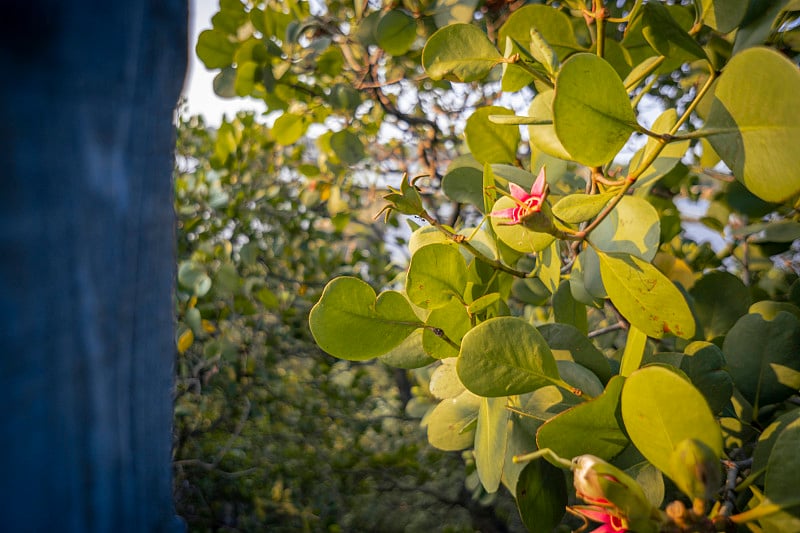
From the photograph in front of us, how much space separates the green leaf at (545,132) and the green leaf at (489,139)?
9 cm

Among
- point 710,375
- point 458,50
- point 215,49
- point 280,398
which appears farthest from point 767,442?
point 280,398

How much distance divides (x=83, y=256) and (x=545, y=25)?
0.49 m

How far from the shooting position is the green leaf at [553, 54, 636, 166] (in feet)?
1.08

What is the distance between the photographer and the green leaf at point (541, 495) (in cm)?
46

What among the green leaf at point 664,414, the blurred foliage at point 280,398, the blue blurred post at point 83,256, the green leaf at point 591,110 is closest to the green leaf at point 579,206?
the green leaf at point 591,110

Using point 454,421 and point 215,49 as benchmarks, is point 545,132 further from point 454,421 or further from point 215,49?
point 215,49

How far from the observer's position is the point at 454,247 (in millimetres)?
434

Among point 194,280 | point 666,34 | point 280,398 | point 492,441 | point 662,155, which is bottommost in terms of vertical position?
point 280,398

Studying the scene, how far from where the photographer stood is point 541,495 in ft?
1.54

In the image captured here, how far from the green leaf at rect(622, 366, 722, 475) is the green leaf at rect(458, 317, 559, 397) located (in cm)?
7

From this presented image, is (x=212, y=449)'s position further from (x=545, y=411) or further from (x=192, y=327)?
(x=545, y=411)

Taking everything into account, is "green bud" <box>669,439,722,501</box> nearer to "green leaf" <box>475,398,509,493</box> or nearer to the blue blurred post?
"green leaf" <box>475,398,509,493</box>

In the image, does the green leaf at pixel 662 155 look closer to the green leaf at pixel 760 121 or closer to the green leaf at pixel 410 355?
the green leaf at pixel 760 121

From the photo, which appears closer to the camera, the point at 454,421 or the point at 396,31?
the point at 454,421
